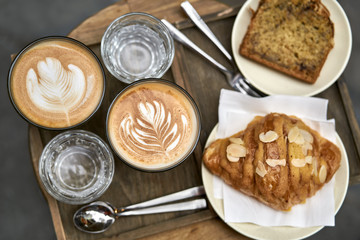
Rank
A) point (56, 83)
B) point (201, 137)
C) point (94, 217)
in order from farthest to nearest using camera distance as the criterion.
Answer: point (201, 137), point (94, 217), point (56, 83)

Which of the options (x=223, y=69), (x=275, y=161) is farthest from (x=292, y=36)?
(x=275, y=161)

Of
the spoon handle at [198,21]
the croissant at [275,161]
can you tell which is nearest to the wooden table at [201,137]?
the spoon handle at [198,21]

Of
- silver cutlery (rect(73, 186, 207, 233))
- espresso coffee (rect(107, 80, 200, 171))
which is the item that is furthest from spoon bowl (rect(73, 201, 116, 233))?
espresso coffee (rect(107, 80, 200, 171))

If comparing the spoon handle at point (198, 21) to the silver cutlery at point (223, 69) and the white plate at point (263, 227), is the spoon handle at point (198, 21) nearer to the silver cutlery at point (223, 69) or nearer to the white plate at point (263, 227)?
the silver cutlery at point (223, 69)

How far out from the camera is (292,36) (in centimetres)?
182

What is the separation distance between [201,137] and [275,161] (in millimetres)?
324

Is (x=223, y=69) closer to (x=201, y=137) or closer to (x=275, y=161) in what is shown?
(x=201, y=137)

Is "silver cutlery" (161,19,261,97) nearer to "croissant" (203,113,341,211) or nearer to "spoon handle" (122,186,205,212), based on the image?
"croissant" (203,113,341,211)

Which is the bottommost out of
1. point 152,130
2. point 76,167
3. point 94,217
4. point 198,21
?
point 94,217

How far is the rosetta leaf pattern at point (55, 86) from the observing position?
150 cm

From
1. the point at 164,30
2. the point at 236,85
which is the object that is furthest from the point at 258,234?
the point at 164,30

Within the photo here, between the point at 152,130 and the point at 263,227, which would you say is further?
the point at 263,227

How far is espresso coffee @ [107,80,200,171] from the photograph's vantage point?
152cm

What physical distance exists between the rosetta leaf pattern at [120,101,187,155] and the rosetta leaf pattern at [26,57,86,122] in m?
0.21
